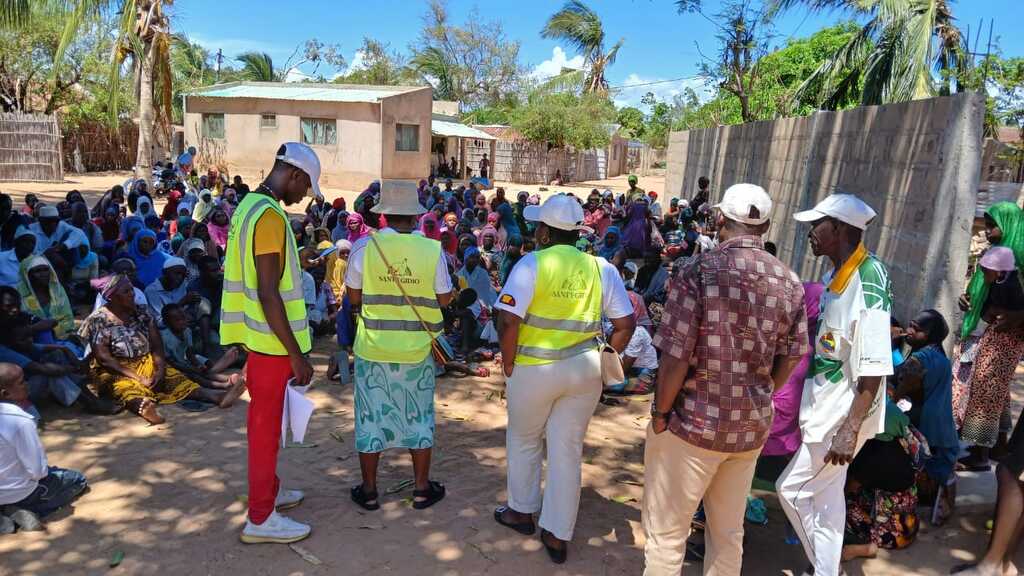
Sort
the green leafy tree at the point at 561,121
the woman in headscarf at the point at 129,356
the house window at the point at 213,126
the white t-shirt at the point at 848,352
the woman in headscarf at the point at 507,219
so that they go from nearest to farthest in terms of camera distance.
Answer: the white t-shirt at the point at 848,352
the woman in headscarf at the point at 129,356
the woman in headscarf at the point at 507,219
the house window at the point at 213,126
the green leafy tree at the point at 561,121

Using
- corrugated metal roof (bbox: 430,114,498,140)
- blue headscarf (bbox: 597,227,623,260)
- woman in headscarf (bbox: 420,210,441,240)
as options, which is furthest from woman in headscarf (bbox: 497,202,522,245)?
corrugated metal roof (bbox: 430,114,498,140)

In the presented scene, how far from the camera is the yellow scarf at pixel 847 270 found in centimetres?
279

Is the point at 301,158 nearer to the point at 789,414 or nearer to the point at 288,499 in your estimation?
the point at 288,499

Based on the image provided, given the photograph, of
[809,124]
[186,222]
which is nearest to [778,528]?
[809,124]

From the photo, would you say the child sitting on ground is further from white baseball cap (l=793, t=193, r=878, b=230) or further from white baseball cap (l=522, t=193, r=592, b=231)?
white baseball cap (l=793, t=193, r=878, b=230)

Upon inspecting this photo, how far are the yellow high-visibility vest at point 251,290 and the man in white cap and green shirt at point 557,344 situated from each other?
0.90 m

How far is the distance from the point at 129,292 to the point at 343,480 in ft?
6.99

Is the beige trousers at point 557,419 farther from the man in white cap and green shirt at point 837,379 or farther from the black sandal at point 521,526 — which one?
the man in white cap and green shirt at point 837,379

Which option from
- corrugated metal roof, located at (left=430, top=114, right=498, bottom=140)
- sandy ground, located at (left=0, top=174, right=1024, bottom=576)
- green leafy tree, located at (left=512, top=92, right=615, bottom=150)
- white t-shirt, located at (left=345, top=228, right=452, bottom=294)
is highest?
green leafy tree, located at (left=512, top=92, right=615, bottom=150)

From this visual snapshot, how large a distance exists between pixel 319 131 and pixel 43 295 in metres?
18.5

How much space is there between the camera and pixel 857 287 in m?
2.77

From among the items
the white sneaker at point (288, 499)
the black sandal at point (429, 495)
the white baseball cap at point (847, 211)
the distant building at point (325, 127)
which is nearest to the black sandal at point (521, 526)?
the black sandal at point (429, 495)

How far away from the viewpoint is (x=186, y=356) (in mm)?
5719

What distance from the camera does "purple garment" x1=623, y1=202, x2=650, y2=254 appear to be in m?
9.62
